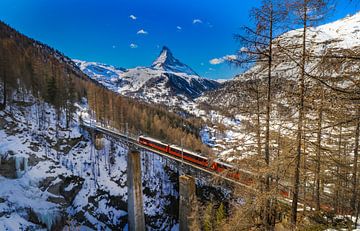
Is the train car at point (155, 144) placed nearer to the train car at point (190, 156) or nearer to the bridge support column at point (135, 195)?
the train car at point (190, 156)

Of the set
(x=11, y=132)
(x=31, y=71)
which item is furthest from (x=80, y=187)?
(x=31, y=71)

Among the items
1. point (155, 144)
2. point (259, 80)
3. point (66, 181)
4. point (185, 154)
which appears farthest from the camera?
point (155, 144)

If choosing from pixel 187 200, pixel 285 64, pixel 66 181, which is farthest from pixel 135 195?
pixel 285 64

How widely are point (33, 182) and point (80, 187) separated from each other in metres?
5.75

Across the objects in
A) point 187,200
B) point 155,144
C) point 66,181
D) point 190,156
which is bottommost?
point 66,181

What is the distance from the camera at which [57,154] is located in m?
29.3

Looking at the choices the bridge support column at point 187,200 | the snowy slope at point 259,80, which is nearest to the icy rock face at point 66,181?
the bridge support column at point 187,200

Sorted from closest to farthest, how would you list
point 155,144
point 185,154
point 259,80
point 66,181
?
point 259,80
point 185,154
point 66,181
point 155,144

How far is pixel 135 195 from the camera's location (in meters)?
22.9

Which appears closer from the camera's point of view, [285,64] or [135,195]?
[285,64]

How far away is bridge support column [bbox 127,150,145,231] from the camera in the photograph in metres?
22.8

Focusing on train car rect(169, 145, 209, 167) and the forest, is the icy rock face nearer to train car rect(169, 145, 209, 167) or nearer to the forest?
train car rect(169, 145, 209, 167)

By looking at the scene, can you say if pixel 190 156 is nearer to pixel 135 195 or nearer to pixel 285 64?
pixel 135 195

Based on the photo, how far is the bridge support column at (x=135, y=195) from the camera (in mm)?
22750
